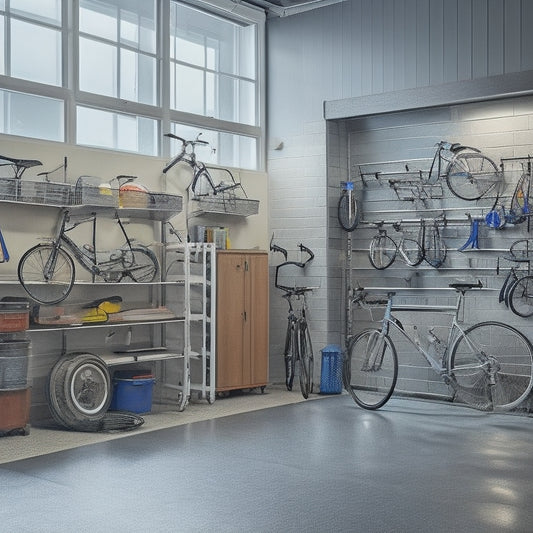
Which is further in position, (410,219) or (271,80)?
(271,80)

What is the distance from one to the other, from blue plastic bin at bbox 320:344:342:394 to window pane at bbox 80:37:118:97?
3.48 meters

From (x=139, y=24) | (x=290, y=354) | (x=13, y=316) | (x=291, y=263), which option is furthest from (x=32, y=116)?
(x=290, y=354)

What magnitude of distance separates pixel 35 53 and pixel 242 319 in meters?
3.30

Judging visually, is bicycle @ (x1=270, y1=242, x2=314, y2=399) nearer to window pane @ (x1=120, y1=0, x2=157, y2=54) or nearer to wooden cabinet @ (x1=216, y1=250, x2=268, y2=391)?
wooden cabinet @ (x1=216, y1=250, x2=268, y2=391)

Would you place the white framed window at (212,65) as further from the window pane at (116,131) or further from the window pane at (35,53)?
the window pane at (35,53)

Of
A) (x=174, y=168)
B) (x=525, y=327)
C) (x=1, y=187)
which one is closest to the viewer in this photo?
(x=1, y=187)

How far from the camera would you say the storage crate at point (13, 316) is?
267 inches

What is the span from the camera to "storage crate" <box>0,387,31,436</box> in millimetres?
6781

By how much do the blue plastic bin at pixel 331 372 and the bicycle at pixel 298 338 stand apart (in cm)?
13

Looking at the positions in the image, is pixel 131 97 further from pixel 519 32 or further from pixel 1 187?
pixel 519 32

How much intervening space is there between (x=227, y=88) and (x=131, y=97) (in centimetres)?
147

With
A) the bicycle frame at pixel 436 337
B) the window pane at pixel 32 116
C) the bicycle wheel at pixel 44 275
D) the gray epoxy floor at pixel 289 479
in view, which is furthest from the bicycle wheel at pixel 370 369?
the window pane at pixel 32 116

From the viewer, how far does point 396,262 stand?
30.4 ft

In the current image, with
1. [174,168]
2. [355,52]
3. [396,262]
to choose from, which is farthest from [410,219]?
[174,168]
